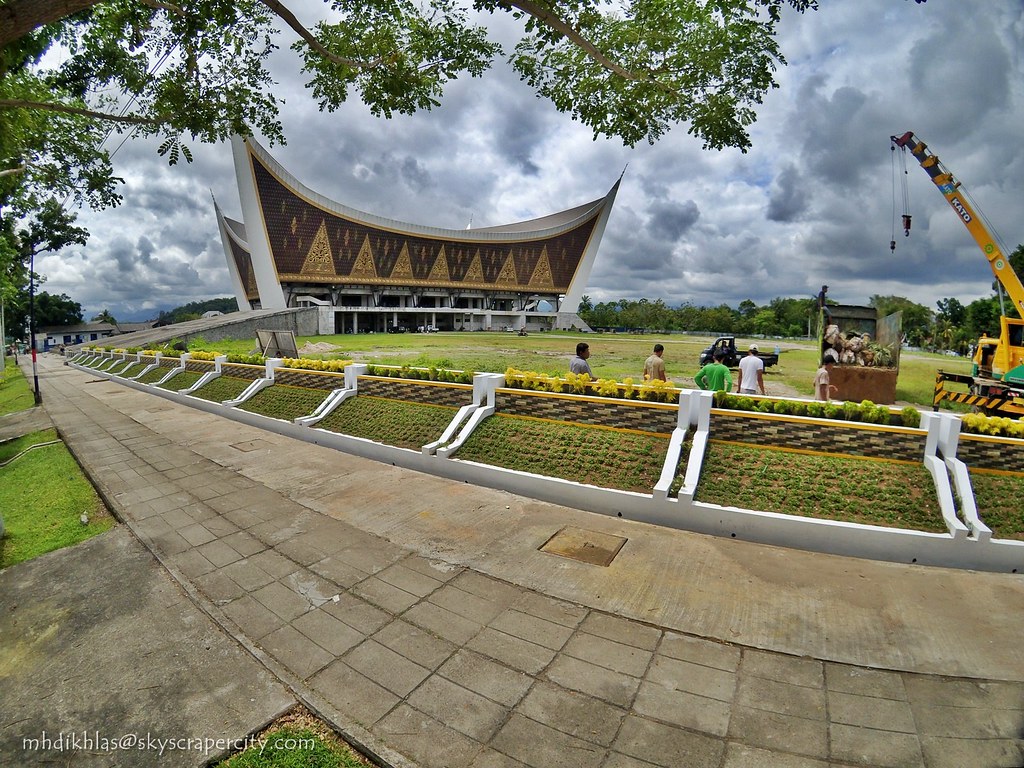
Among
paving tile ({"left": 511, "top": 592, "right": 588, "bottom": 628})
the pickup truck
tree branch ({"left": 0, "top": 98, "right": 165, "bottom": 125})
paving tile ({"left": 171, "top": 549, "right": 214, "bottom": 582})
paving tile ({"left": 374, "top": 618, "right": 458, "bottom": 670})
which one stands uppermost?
tree branch ({"left": 0, "top": 98, "right": 165, "bottom": 125})

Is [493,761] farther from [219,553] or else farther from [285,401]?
[285,401]

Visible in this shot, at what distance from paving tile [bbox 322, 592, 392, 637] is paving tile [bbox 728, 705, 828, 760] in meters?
2.24

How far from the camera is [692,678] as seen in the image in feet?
9.24

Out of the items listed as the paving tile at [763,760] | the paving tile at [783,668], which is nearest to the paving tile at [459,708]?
the paving tile at [763,760]

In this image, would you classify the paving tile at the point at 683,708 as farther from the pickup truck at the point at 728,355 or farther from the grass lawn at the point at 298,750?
the pickup truck at the point at 728,355

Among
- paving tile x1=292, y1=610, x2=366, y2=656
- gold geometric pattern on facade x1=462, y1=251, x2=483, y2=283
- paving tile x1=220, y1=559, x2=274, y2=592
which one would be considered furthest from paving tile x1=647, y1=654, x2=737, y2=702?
gold geometric pattern on facade x1=462, y1=251, x2=483, y2=283

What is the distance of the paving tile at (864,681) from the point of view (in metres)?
2.71

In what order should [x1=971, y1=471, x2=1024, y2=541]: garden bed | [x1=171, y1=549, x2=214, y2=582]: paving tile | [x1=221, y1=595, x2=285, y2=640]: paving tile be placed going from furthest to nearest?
[x1=971, y1=471, x2=1024, y2=541]: garden bed < [x1=171, y1=549, x2=214, y2=582]: paving tile < [x1=221, y1=595, x2=285, y2=640]: paving tile

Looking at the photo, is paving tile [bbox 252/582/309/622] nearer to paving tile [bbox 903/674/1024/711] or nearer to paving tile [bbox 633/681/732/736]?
paving tile [bbox 633/681/732/736]

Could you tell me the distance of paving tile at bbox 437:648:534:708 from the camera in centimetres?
271

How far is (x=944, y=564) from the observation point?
4.19 meters

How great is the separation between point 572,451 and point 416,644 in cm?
337

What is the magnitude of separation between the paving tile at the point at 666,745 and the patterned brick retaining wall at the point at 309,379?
8695 millimetres

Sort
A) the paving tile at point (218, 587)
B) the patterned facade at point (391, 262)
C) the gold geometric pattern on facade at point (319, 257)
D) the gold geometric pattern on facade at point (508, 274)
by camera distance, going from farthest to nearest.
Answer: the gold geometric pattern on facade at point (508, 274) → the gold geometric pattern on facade at point (319, 257) → the patterned facade at point (391, 262) → the paving tile at point (218, 587)
